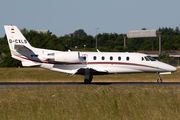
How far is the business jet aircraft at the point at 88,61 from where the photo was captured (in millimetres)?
20672

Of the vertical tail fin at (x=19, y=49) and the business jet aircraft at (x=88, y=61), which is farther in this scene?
the vertical tail fin at (x=19, y=49)

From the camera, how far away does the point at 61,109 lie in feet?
29.7

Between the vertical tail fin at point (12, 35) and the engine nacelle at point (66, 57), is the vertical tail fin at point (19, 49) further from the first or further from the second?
the engine nacelle at point (66, 57)

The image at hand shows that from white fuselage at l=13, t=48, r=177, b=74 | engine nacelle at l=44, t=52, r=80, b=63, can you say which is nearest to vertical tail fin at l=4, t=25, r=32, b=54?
white fuselage at l=13, t=48, r=177, b=74

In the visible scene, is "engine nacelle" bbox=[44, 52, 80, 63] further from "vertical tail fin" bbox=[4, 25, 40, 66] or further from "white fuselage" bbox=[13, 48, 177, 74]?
"vertical tail fin" bbox=[4, 25, 40, 66]

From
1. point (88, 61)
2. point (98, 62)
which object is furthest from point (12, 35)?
point (98, 62)

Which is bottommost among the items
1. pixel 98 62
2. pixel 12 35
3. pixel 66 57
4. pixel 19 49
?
pixel 98 62

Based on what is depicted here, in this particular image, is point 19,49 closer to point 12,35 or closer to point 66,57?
point 12,35

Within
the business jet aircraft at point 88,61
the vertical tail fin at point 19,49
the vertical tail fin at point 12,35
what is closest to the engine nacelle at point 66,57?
the business jet aircraft at point 88,61

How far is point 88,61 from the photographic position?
2080 cm

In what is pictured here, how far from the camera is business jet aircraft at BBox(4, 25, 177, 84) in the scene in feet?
67.8

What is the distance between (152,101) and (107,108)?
7.03 feet

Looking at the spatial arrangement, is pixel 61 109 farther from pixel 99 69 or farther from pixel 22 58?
pixel 22 58

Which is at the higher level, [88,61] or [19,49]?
[19,49]
